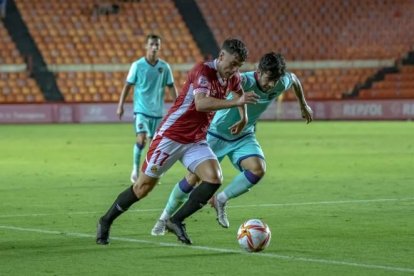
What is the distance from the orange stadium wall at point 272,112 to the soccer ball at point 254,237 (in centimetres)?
3001

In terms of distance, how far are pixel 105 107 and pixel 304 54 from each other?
8985 mm

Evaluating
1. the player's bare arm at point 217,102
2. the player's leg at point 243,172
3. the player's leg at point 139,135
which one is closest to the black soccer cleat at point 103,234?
the player's bare arm at point 217,102

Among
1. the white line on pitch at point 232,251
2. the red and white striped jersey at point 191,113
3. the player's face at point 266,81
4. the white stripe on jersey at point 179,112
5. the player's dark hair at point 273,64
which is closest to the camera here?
the white line on pitch at point 232,251

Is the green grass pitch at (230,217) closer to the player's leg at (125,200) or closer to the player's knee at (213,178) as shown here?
the player's leg at (125,200)

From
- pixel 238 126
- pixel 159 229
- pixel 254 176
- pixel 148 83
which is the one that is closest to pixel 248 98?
pixel 238 126

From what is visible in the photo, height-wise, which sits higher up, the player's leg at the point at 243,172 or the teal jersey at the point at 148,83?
the player's leg at the point at 243,172

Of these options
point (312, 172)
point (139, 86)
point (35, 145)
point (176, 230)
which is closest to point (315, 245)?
point (176, 230)

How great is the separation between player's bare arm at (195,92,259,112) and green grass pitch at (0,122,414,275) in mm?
1204

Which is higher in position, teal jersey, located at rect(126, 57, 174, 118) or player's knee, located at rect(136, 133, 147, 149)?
teal jersey, located at rect(126, 57, 174, 118)

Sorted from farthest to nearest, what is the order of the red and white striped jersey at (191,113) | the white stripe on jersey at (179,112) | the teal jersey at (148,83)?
the teal jersey at (148,83) < the white stripe on jersey at (179,112) < the red and white striped jersey at (191,113)

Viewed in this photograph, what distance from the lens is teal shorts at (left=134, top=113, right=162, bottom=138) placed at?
53.8ft

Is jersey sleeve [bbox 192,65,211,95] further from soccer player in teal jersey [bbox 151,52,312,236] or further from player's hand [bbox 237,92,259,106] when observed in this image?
soccer player in teal jersey [bbox 151,52,312,236]

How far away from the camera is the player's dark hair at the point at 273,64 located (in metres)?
10.1

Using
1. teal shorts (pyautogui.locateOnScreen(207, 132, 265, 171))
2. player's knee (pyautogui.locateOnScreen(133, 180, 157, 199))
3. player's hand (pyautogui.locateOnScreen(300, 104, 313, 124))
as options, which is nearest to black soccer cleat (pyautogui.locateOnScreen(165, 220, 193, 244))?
player's knee (pyautogui.locateOnScreen(133, 180, 157, 199))
